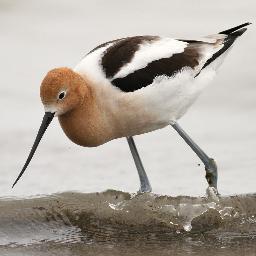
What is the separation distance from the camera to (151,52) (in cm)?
864

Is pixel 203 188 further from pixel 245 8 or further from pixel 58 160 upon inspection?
pixel 245 8

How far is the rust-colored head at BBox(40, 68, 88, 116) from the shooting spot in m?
8.17

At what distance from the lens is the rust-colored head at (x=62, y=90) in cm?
817

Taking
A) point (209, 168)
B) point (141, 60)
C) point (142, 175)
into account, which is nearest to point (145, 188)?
point (142, 175)

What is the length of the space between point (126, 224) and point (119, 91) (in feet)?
3.37

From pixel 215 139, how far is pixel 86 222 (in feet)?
9.03

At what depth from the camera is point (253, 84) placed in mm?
11984

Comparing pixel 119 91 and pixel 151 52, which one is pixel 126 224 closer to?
pixel 119 91

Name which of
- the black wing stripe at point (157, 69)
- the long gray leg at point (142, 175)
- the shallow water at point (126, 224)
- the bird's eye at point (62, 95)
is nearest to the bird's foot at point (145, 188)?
the long gray leg at point (142, 175)

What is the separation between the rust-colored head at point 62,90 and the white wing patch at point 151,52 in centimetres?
27

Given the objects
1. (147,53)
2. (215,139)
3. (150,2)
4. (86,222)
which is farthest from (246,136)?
(150,2)

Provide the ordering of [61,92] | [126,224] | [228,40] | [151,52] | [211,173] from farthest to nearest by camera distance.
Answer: [228,40] → [211,173] → [151,52] → [61,92] → [126,224]

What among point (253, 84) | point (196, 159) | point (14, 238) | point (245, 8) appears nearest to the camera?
point (14, 238)

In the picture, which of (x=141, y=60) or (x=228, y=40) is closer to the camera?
(x=141, y=60)
